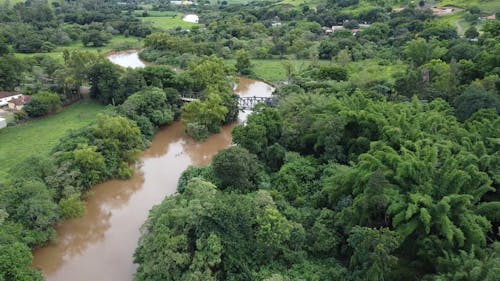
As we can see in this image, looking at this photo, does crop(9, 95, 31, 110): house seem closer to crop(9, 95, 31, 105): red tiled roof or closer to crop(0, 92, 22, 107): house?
crop(9, 95, 31, 105): red tiled roof

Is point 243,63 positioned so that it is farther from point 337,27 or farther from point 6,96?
point 337,27

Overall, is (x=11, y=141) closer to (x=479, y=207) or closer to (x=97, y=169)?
(x=97, y=169)

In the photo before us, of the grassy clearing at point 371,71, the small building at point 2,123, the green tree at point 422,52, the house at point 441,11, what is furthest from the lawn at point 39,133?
the house at point 441,11

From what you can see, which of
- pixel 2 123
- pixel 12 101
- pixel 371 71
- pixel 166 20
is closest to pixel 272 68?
pixel 371 71

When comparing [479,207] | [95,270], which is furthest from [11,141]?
[479,207]

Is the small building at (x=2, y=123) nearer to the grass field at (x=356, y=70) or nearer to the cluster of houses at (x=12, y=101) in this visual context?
the cluster of houses at (x=12, y=101)

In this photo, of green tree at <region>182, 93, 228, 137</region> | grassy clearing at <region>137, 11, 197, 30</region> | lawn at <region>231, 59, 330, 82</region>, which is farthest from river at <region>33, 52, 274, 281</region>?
grassy clearing at <region>137, 11, 197, 30</region>
